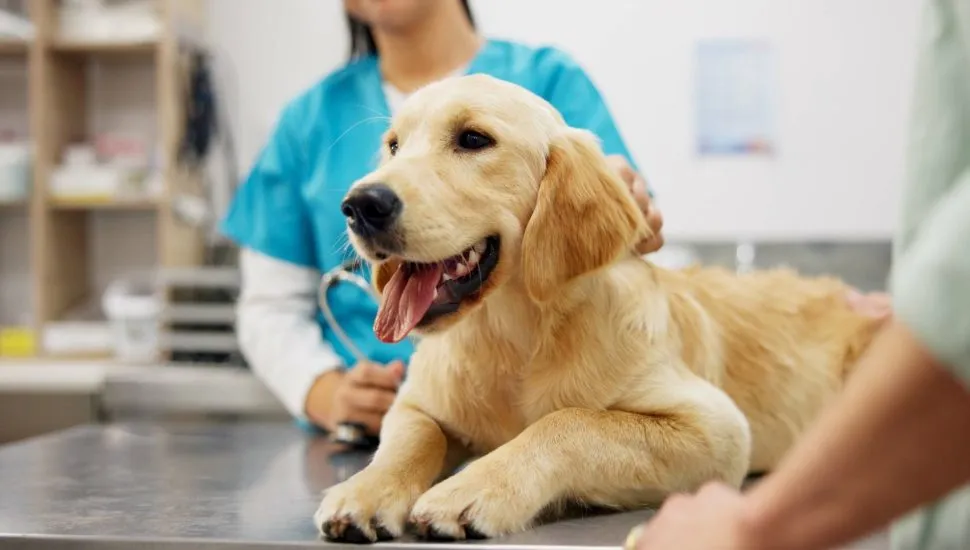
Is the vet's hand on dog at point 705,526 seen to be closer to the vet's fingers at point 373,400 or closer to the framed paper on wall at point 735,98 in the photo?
the vet's fingers at point 373,400

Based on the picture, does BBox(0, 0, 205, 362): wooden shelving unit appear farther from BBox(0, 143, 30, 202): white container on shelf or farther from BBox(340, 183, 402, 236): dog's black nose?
BBox(340, 183, 402, 236): dog's black nose

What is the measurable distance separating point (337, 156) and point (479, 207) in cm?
60

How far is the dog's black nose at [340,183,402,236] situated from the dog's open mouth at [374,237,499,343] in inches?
2.7

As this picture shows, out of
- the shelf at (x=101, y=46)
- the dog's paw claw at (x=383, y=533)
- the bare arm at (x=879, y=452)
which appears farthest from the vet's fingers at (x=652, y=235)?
the shelf at (x=101, y=46)

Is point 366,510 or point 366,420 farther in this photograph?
point 366,420

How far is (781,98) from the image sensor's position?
9.50 ft

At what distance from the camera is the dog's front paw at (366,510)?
770 mm

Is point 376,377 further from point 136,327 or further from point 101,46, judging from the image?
point 101,46

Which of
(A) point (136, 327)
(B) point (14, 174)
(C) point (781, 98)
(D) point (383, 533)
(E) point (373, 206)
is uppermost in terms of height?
(E) point (373, 206)

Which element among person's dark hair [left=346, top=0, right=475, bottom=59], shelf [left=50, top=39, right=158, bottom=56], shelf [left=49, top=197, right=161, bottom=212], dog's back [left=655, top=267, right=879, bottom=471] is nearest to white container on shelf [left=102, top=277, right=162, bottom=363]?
shelf [left=49, top=197, right=161, bottom=212]

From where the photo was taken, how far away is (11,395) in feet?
7.91

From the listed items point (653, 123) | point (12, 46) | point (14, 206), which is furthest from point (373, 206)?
point (14, 206)

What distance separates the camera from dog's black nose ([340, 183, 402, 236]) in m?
0.83

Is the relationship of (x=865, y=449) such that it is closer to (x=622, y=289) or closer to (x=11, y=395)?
(x=622, y=289)
